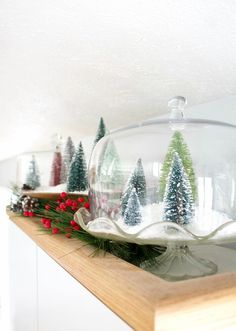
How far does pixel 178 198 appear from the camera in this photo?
390 millimetres

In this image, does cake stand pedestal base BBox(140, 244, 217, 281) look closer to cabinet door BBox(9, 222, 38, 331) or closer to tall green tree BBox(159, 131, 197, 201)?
tall green tree BBox(159, 131, 197, 201)

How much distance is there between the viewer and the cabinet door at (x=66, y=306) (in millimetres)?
351

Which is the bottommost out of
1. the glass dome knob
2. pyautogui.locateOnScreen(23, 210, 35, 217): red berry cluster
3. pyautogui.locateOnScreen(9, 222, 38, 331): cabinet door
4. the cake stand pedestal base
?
pyautogui.locateOnScreen(9, 222, 38, 331): cabinet door

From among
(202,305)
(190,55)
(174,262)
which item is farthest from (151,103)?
(202,305)

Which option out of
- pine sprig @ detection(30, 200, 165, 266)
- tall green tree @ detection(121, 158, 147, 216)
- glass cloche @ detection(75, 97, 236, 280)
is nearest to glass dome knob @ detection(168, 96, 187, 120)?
glass cloche @ detection(75, 97, 236, 280)

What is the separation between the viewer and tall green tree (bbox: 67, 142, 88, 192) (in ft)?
2.86

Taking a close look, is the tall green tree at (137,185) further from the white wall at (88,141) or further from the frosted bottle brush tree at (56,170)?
the frosted bottle brush tree at (56,170)

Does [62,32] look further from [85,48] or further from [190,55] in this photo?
[190,55]

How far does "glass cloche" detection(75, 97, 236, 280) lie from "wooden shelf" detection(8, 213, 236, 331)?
0.06 m

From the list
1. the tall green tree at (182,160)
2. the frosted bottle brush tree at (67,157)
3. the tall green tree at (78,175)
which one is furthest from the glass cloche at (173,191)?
the frosted bottle brush tree at (67,157)

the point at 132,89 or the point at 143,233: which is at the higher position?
the point at 132,89

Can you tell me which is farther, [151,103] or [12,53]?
[151,103]

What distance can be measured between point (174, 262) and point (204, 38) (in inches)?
15.6

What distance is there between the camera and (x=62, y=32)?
631 millimetres
